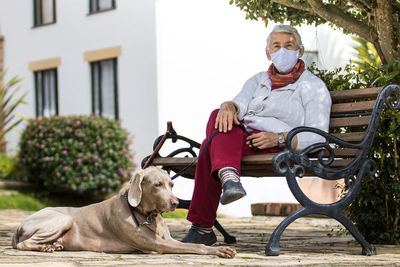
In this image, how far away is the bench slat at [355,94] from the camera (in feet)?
16.0

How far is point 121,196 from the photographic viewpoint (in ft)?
14.6

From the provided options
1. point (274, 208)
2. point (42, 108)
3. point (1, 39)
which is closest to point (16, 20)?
point (1, 39)

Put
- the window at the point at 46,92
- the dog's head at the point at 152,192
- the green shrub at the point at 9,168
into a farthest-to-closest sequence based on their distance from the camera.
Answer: the window at the point at 46,92 < the green shrub at the point at 9,168 < the dog's head at the point at 152,192

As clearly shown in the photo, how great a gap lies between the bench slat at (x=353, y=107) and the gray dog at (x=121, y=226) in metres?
1.44

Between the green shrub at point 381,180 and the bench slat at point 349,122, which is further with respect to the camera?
the green shrub at point 381,180

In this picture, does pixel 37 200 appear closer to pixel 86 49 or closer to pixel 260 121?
pixel 86 49

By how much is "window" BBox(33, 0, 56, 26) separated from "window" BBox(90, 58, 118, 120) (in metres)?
2.09

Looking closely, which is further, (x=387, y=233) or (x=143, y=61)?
(x=143, y=61)

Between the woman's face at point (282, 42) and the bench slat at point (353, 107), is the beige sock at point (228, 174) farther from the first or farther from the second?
the woman's face at point (282, 42)

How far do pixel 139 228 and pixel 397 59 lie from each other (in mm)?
2499

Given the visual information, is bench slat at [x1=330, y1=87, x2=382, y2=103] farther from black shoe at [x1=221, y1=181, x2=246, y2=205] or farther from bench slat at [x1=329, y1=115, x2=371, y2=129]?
black shoe at [x1=221, y1=181, x2=246, y2=205]

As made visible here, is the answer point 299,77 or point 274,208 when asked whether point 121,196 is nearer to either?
point 299,77

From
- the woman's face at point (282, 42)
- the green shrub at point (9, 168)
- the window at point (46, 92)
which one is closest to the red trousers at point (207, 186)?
the woman's face at point (282, 42)

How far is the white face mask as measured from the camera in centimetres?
510
